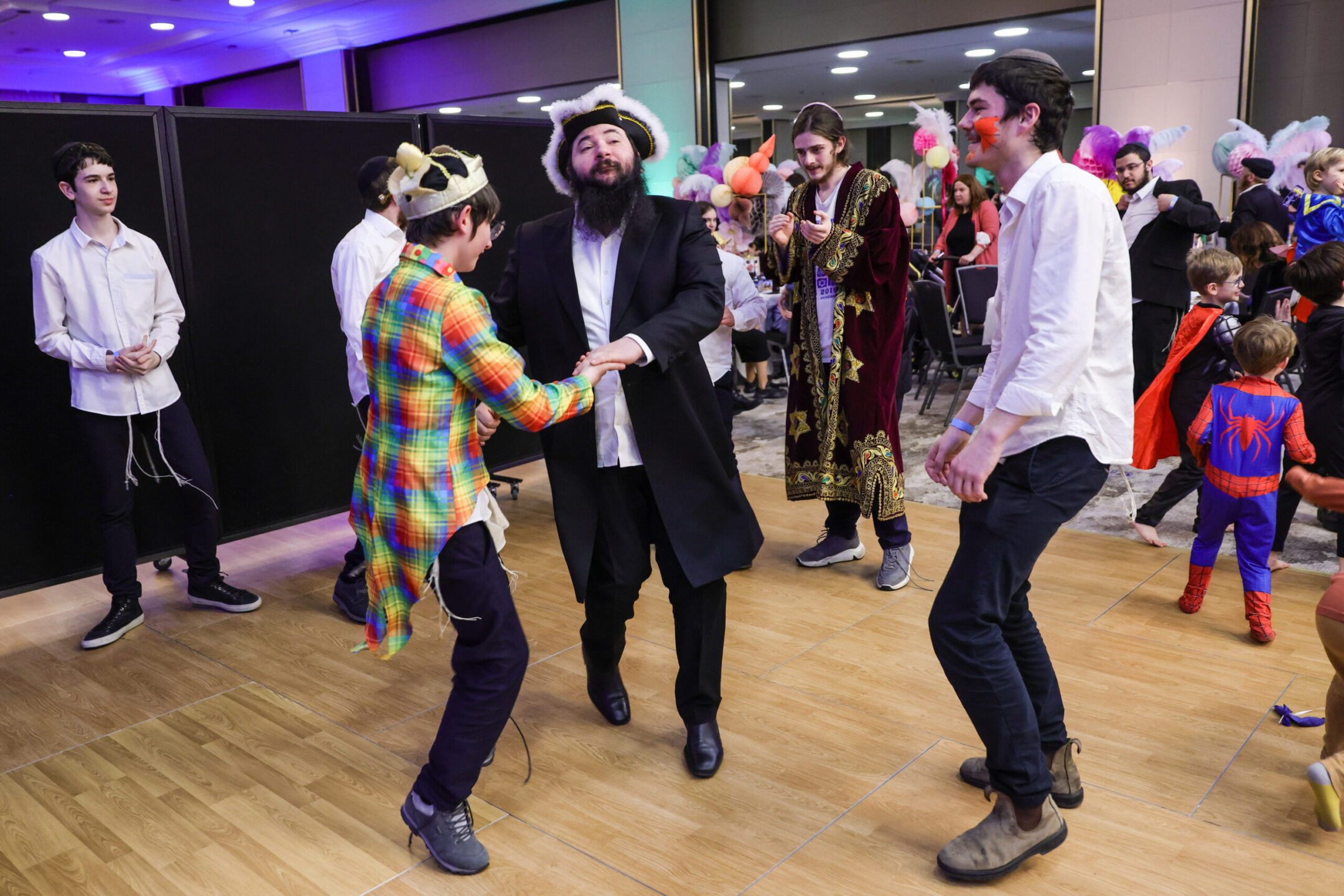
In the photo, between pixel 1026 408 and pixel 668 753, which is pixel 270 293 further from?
pixel 1026 408

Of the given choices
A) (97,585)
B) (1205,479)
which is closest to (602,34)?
(97,585)

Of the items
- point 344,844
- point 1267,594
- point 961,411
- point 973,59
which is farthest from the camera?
point 973,59

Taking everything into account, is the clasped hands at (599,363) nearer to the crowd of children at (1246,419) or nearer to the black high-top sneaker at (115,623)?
the crowd of children at (1246,419)

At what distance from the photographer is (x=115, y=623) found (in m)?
3.54

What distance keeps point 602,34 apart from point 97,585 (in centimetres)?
794

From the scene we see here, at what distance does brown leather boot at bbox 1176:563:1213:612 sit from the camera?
333cm

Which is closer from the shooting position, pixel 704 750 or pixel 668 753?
pixel 704 750

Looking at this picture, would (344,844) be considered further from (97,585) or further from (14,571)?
(97,585)

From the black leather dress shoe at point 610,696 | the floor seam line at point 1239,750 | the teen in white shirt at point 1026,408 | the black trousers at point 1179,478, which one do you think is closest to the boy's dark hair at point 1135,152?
the black trousers at point 1179,478

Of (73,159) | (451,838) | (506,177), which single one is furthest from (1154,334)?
(73,159)

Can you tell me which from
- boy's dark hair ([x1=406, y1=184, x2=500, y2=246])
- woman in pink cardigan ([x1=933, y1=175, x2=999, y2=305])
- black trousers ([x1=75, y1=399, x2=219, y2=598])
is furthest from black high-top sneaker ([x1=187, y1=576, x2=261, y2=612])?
woman in pink cardigan ([x1=933, y1=175, x2=999, y2=305])

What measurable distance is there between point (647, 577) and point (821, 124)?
1876 millimetres

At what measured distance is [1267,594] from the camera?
10.2 ft

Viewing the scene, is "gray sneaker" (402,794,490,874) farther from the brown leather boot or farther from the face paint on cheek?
the brown leather boot
